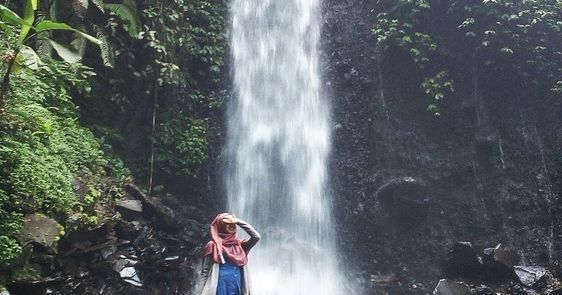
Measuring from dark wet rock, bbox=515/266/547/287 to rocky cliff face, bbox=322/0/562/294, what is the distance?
65cm

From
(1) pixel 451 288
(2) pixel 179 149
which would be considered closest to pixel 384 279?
(1) pixel 451 288

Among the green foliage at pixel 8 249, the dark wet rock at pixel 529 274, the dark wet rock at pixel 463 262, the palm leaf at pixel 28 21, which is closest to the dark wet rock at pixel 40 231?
the green foliage at pixel 8 249

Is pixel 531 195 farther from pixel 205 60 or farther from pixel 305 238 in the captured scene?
pixel 205 60

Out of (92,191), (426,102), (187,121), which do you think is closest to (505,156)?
(426,102)

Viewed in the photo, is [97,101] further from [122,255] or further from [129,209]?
[122,255]

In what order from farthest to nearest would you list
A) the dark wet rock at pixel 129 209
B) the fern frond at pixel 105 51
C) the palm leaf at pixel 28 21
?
the fern frond at pixel 105 51
the dark wet rock at pixel 129 209
the palm leaf at pixel 28 21

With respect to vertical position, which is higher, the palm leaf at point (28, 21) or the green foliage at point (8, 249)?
the palm leaf at point (28, 21)

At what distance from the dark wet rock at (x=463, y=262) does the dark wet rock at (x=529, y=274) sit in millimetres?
680

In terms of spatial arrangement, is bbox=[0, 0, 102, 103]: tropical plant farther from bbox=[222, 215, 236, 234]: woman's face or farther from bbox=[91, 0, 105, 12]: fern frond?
bbox=[222, 215, 236, 234]: woman's face

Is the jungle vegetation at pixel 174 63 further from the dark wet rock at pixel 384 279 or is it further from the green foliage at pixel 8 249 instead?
the dark wet rock at pixel 384 279

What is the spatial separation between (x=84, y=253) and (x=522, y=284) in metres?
7.52

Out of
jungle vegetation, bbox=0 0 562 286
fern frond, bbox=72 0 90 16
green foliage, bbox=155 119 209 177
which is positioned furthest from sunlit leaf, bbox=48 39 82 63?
green foliage, bbox=155 119 209 177

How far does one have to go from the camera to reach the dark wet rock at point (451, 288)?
7.47 metres

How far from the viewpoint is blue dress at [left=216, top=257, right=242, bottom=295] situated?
3.94 meters
